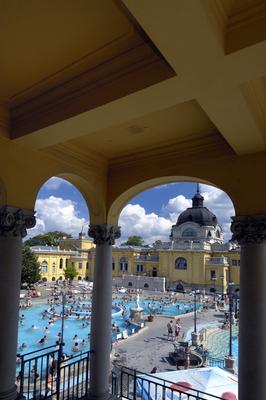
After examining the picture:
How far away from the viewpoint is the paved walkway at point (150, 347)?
53.1 ft

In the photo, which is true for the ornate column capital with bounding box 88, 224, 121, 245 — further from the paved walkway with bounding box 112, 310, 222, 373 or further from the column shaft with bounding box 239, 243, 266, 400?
the paved walkway with bounding box 112, 310, 222, 373

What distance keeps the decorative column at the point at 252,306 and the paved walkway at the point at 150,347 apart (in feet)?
39.8

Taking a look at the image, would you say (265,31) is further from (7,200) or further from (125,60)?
(7,200)

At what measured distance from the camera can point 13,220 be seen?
15.5 ft

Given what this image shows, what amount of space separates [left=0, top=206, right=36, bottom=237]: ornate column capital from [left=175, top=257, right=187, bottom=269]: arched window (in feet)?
150

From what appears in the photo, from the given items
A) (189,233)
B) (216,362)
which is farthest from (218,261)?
(216,362)

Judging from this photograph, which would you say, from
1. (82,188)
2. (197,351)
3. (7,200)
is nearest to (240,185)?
(82,188)

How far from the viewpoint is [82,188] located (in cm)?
652

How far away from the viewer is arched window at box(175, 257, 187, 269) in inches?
1924

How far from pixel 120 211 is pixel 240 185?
2.93m

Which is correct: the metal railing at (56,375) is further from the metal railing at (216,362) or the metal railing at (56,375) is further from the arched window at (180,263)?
the arched window at (180,263)

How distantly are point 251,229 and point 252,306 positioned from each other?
114 centimetres

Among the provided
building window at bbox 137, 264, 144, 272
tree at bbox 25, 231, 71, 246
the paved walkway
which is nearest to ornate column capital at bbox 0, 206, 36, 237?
the paved walkway

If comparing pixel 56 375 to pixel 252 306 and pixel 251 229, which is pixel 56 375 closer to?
pixel 252 306
